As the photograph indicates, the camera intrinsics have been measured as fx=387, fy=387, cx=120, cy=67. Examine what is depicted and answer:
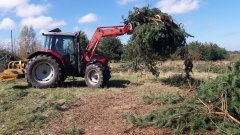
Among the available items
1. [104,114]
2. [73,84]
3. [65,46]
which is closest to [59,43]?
[65,46]

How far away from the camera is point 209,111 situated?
23.8 feet

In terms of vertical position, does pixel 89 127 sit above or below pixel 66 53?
below

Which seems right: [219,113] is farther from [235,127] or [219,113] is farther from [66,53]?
[66,53]

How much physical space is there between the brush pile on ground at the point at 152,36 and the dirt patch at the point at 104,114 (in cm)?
177

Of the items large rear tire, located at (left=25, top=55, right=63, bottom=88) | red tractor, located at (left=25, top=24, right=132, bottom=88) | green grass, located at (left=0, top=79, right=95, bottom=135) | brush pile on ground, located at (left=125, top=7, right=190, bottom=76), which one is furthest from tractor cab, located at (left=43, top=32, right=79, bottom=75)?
brush pile on ground, located at (left=125, top=7, right=190, bottom=76)

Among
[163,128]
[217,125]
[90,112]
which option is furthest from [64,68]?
[217,125]

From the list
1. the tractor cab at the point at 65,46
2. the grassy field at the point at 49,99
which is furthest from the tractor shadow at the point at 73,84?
the tractor cab at the point at 65,46

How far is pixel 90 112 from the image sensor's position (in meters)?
9.45

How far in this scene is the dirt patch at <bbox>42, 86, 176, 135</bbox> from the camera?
7.95 metres

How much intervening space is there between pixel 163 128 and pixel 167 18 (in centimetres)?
558

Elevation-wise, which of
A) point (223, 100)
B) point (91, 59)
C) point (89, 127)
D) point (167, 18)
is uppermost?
point (167, 18)

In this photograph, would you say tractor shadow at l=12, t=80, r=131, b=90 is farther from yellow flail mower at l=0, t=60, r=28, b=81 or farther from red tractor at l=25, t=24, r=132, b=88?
A: yellow flail mower at l=0, t=60, r=28, b=81

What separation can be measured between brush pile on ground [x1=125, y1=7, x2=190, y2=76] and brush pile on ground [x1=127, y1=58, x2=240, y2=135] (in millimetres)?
4435

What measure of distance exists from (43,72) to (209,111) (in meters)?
7.81
